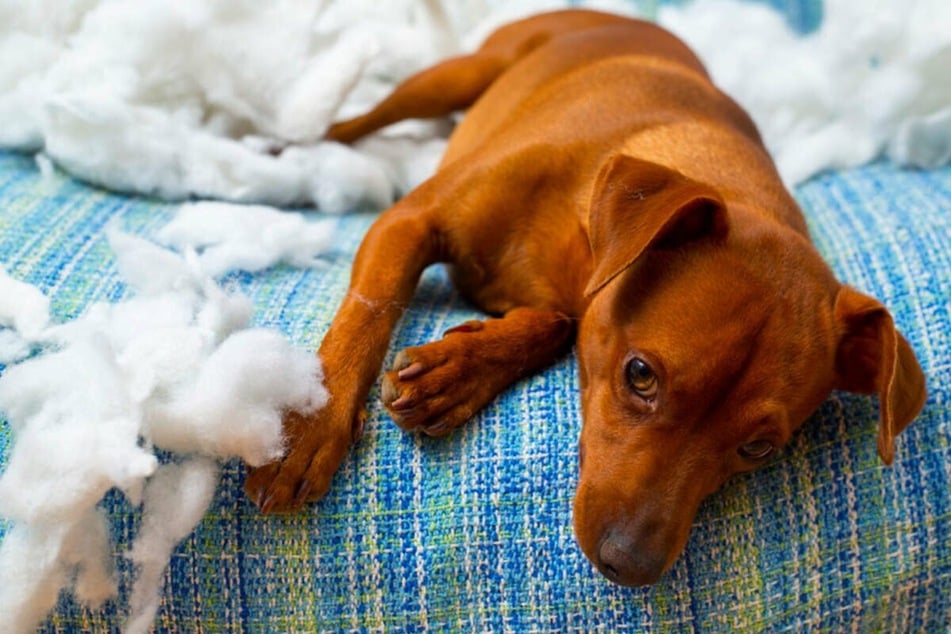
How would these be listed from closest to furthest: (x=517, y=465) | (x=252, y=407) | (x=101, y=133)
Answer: (x=252, y=407) < (x=517, y=465) < (x=101, y=133)

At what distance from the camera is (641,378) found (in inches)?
63.4

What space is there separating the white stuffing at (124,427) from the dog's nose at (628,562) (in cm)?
53

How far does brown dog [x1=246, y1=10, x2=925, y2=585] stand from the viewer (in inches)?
60.4

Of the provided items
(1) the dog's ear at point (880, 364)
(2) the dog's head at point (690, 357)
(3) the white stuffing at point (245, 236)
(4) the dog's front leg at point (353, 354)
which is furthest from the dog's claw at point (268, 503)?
(1) the dog's ear at point (880, 364)

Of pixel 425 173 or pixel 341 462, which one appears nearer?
pixel 341 462

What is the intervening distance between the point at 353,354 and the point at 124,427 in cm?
42

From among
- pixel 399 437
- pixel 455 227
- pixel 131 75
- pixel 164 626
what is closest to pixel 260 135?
pixel 131 75

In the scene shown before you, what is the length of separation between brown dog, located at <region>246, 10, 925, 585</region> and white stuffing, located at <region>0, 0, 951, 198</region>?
0.73m

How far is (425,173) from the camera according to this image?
2.84 metres

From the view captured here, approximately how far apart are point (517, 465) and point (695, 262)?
466 mm

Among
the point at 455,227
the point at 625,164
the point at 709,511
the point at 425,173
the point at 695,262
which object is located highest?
the point at 625,164

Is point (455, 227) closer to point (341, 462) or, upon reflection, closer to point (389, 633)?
point (341, 462)

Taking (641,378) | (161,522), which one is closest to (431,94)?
(641,378)

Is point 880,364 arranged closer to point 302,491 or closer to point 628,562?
point 628,562
